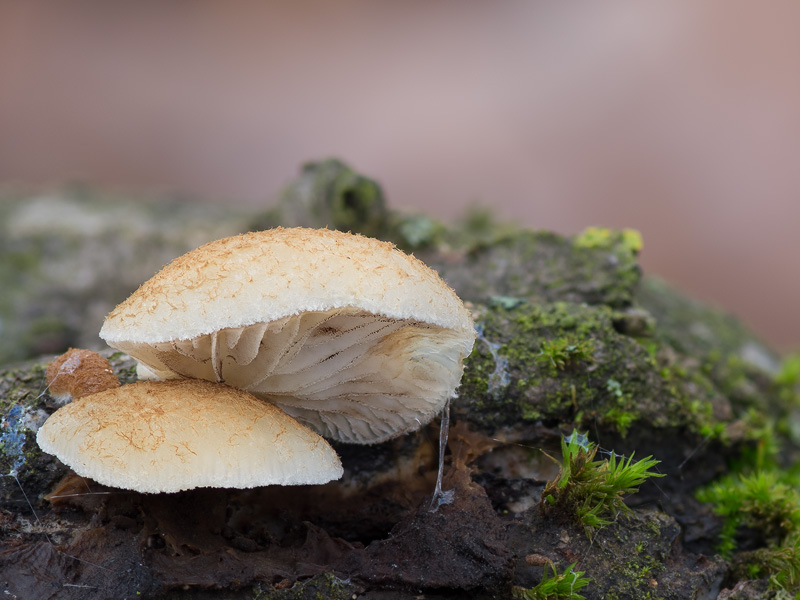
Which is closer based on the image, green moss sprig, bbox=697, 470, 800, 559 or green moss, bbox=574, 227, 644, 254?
green moss sprig, bbox=697, 470, 800, 559

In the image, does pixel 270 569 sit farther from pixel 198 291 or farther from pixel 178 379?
pixel 198 291

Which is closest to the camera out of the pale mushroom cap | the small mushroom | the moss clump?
the pale mushroom cap

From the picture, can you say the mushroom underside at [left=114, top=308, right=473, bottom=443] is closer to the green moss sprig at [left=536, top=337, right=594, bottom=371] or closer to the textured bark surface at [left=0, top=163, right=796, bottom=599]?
the textured bark surface at [left=0, top=163, right=796, bottom=599]

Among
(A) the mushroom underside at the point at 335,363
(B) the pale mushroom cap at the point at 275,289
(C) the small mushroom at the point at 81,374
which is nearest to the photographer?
(B) the pale mushroom cap at the point at 275,289

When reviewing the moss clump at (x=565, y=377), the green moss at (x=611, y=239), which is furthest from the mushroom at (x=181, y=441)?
the green moss at (x=611, y=239)

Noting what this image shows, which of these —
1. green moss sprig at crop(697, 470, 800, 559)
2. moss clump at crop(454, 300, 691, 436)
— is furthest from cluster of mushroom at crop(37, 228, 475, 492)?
green moss sprig at crop(697, 470, 800, 559)

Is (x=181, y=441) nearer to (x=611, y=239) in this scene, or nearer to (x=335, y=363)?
(x=335, y=363)

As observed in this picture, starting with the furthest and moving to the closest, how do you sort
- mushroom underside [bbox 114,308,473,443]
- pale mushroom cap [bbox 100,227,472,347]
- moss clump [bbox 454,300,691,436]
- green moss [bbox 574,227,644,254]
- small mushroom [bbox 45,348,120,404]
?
green moss [bbox 574,227,644,254], moss clump [bbox 454,300,691,436], small mushroom [bbox 45,348,120,404], mushroom underside [bbox 114,308,473,443], pale mushroom cap [bbox 100,227,472,347]

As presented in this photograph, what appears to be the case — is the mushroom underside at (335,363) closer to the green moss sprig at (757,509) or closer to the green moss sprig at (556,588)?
the green moss sprig at (556,588)

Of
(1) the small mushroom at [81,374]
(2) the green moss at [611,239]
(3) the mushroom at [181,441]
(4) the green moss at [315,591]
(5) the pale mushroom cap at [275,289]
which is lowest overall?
(4) the green moss at [315,591]
